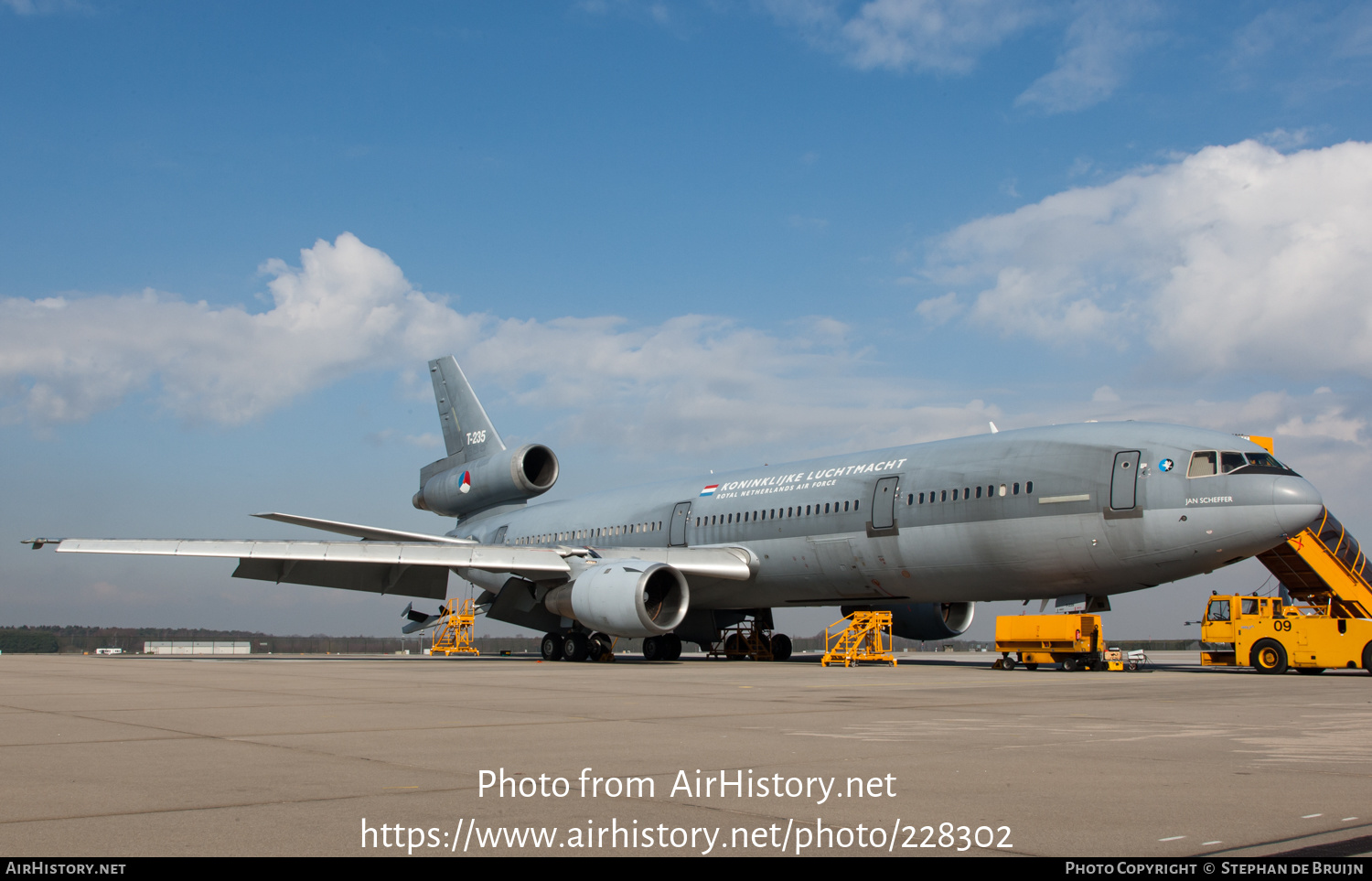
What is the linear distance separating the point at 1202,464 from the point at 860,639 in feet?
27.1

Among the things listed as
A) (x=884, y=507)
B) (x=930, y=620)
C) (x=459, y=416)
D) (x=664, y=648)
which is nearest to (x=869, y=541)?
(x=884, y=507)

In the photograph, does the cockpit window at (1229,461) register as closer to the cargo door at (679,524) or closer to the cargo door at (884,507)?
the cargo door at (884,507)

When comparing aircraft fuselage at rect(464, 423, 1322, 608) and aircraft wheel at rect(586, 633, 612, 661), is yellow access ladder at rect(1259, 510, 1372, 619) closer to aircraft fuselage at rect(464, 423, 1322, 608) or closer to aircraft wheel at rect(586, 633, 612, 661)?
aircraft fuselage at rect(464, 423, 1322, 608)

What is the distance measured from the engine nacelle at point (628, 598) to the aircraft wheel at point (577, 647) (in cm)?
174

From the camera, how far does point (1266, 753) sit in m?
6.79

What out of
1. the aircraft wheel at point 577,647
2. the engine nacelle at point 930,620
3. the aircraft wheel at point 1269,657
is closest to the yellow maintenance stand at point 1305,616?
the aircraft wheel at point 1269,657

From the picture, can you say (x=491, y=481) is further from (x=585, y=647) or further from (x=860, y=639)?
(x=860, y=639)

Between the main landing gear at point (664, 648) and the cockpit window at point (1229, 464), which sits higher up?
the cockpit window at point (1229, 464)

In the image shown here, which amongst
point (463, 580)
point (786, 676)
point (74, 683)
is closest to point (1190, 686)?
point (786, 676)

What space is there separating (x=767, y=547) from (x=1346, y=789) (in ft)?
61.5

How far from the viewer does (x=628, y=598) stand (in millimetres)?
21188

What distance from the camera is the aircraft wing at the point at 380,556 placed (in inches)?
880

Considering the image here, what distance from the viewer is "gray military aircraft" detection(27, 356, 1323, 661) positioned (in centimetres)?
1769
